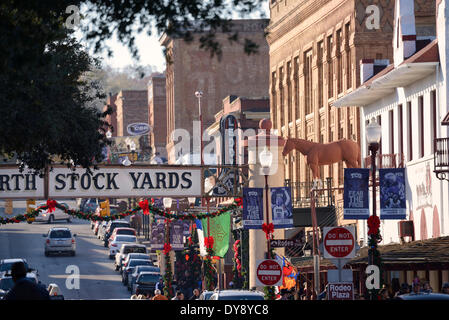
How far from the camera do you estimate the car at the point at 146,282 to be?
184 ft

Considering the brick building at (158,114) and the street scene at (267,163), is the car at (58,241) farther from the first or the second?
the brick building at (158,114)

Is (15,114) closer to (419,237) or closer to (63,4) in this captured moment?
(63,4)

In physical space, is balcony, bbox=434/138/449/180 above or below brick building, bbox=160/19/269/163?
below

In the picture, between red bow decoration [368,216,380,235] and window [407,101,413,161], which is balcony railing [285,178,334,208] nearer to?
window [407,101,413,161]

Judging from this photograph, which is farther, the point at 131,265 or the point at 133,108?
the point at 133,108

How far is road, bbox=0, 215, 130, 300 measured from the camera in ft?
200

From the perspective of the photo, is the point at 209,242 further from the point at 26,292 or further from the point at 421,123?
the point at 26,292

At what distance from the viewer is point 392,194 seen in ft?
115

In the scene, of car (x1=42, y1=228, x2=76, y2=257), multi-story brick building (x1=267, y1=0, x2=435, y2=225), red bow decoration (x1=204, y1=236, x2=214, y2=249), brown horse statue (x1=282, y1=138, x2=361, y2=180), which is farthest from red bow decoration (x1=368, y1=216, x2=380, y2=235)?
car (x1=42, y1=228, x2=76, y2=257)

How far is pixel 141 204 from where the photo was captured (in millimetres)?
44250

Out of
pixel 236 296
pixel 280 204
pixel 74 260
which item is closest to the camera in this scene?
pixel 236 296

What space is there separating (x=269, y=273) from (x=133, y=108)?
122217 mm

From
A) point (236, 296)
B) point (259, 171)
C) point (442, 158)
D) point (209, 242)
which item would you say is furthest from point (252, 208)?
point (236, 296)

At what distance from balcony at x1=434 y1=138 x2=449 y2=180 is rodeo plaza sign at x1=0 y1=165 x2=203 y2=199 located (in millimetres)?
10939
